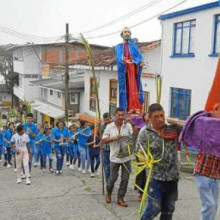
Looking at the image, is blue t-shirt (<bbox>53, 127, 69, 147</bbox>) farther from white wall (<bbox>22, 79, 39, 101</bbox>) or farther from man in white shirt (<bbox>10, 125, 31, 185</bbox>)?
white wall (<bbox>22, 79, 39, 101</bbox>)

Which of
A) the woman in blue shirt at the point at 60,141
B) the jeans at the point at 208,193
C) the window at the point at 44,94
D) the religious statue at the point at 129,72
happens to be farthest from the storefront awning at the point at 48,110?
the jeans at the point at 208,193

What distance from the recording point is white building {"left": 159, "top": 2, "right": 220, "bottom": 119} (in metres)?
12.5

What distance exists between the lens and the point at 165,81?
14945mm

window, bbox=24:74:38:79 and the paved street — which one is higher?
window, bbox=24:74:38:79

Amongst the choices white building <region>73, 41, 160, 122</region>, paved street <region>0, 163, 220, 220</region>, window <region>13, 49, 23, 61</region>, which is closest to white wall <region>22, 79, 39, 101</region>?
window <region>13, 49, 23, 61</region>

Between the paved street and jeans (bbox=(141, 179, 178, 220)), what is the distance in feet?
4.34

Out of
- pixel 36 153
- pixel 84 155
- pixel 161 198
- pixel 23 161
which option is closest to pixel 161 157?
pixel 161 198

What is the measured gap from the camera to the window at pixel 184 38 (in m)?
13.4

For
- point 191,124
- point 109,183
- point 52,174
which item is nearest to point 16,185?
point 52,174

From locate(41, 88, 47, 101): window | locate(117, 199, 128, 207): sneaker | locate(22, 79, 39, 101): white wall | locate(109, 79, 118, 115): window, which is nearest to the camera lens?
locate(117, 199, 128, 207): sneaker

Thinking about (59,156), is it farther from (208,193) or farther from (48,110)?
(48,110)

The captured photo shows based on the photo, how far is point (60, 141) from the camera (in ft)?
32.0

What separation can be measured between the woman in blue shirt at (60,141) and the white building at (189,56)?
18.3ft

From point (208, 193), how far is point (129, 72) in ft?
11.6
